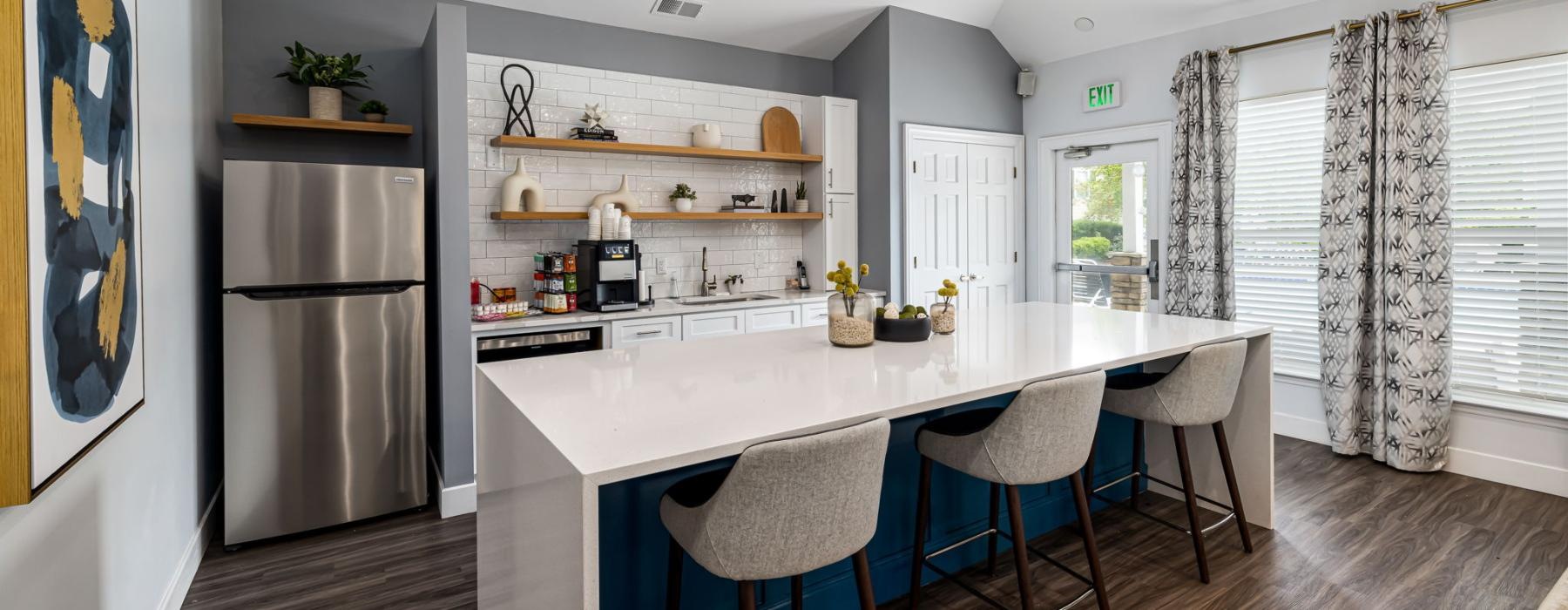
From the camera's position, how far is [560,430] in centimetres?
159

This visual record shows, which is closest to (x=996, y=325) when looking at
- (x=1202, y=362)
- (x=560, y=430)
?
(x=1202, y=362)

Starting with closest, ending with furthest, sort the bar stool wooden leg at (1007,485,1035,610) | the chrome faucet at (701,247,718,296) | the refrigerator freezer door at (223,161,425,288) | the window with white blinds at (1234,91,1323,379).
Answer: the bar stool wooden leg at (1007,485,1035,610) → the refrigerator freezer door at (223,161,425,288) → the window with white blinds at (1234,91,1323,379) → the chrome faucet at (701,247,718,296)

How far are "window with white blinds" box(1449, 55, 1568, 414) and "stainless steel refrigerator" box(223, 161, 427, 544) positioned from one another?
5.06 metres

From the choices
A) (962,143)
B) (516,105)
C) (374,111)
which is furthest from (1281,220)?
(374,111)

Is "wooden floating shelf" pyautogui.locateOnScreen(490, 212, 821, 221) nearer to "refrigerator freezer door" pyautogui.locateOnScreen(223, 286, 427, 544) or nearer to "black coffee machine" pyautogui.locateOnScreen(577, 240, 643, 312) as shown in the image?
"black coffee machine" pyautogui.locateOnScreen(577, 240, 643, 312)

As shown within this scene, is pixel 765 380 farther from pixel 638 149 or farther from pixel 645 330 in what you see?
pixel 638 149

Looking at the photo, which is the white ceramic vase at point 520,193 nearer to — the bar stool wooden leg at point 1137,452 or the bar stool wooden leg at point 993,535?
the bar stool wooden leg at point 993,535

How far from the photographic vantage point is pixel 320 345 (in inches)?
126

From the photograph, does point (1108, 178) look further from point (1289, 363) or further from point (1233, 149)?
point (1289, 363)

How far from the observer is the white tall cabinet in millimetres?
5141

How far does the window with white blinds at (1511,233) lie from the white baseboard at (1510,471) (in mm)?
274

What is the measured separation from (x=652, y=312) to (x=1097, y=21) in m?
3.54

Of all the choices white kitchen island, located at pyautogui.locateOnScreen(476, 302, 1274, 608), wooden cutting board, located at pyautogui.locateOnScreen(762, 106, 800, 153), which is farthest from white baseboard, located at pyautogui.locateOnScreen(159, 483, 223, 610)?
wooden cutting board, located at pyautogui.locateOnScreen(762, 106, 800, 153)

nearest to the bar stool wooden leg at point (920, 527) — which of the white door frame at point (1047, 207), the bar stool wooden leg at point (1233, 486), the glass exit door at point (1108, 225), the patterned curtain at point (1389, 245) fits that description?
the bar stool wooden leg at point (1233, 486)
